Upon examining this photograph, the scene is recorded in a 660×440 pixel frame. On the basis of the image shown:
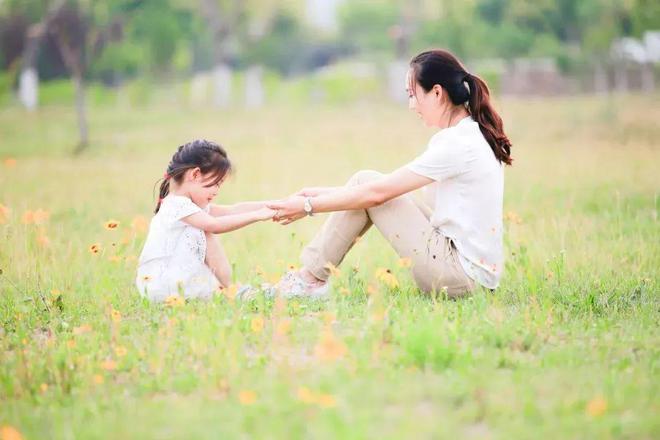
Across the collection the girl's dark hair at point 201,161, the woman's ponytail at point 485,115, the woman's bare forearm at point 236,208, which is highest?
the woman's ponytail at point 485,115

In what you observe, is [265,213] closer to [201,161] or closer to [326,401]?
[201,161]

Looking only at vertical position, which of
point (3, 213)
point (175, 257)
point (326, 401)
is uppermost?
point (3, 213)

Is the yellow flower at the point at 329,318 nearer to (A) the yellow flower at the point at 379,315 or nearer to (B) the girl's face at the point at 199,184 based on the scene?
(A) the yellow flower at the point at 379,315

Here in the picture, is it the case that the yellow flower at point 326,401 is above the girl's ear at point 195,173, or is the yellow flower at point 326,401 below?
below

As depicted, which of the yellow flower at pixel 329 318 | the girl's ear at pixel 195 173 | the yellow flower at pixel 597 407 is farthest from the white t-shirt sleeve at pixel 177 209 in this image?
the yellow flower at pixel 597 407

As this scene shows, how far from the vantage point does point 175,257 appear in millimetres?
5293

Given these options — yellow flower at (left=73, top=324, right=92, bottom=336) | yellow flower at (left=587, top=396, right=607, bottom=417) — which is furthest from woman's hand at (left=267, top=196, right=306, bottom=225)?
yellow flower at (left=587, top=396, right=607, bottom=417)

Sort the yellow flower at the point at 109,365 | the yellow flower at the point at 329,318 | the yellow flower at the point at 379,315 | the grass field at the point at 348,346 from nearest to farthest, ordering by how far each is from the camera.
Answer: the grass field at the point at 348,346, the yellow flower at the point at 109,365, the yellow flower at the point at 379,315, the yellow flower at the point at 329,318

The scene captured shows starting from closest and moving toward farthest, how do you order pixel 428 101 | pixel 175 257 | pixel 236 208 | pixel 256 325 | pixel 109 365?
1. pixel 109 365
2. pixel 256 325
3. pixel 428 101
4. pixel 175 257
5. pixel 236 208

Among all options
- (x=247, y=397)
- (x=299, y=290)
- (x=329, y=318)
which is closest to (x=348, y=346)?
(x=329, y=318)

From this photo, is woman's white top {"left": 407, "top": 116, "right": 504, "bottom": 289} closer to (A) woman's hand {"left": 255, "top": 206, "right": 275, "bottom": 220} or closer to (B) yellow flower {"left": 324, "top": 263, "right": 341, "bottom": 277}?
(B) yellow flower {"left": 324, "top": 263, "right": 341, "bottom": 277}

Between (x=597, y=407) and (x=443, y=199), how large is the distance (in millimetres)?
2208

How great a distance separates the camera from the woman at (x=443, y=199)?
4.97 m

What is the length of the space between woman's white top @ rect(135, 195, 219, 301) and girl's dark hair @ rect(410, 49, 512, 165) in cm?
158
